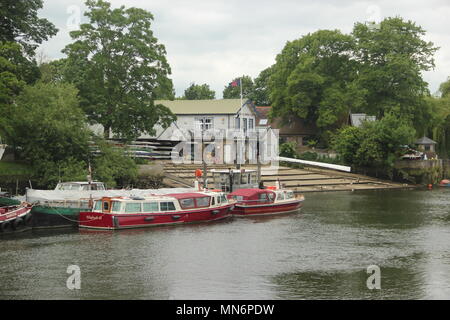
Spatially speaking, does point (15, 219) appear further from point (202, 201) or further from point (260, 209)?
point (260, 209)

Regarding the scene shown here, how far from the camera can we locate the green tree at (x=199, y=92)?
136 m

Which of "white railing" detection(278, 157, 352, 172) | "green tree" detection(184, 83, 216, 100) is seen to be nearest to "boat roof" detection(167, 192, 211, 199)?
"white railing" detection(278, 157, 352, 172)

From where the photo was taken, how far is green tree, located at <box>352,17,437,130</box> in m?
80.7

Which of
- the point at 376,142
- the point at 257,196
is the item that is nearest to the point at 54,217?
the point at 257,196

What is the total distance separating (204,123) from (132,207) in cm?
3887

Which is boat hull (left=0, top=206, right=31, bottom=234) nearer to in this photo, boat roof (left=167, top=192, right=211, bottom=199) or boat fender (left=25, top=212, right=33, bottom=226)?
boat fender (left=25, top=212, right=33, bottom=226)

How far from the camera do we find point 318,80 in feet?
266

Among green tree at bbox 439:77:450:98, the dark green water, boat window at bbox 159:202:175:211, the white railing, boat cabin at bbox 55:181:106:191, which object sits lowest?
the dark green water

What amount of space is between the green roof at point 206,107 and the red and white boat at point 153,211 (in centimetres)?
3492

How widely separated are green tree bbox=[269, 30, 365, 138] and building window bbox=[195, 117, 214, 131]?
1267 centimetres

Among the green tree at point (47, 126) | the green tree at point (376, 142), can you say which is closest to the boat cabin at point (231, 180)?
the green tree at point (47, 126)

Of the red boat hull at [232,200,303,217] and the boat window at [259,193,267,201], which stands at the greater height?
the boat window at [259,193,267,201]
